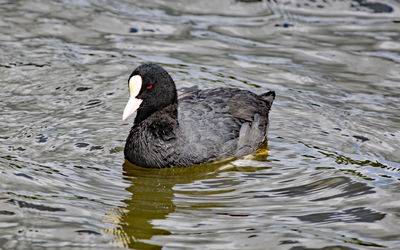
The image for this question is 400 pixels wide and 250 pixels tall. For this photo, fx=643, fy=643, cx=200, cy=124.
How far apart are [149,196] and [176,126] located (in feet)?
2.99

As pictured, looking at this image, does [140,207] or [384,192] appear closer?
[140,207]

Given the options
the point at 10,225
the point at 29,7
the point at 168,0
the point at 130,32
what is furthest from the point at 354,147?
the point at 29,7

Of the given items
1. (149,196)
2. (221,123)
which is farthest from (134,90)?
(149,196)

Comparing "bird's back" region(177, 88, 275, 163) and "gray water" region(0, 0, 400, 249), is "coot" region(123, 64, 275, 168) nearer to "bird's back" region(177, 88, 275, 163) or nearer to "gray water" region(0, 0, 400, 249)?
"bird's back" region(177, 88, 275, 163)

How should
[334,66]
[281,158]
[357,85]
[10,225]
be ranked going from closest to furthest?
[10,225] < [281,158] < [357,85] < [334,66]

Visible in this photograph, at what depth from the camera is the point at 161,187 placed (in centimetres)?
545

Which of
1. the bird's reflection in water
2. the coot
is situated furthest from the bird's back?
the bird's reflection in water

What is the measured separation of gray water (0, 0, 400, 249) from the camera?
4.68 m

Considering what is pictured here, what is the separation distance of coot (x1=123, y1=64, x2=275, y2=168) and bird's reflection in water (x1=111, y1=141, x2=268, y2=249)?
0.26 ft

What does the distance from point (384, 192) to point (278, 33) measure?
179 inches

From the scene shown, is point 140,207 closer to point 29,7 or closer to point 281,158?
point 281,158

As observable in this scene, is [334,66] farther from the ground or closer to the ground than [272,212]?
farther from the ground

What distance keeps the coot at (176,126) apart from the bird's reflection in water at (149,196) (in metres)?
0.08

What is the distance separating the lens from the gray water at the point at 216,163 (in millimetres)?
4684
